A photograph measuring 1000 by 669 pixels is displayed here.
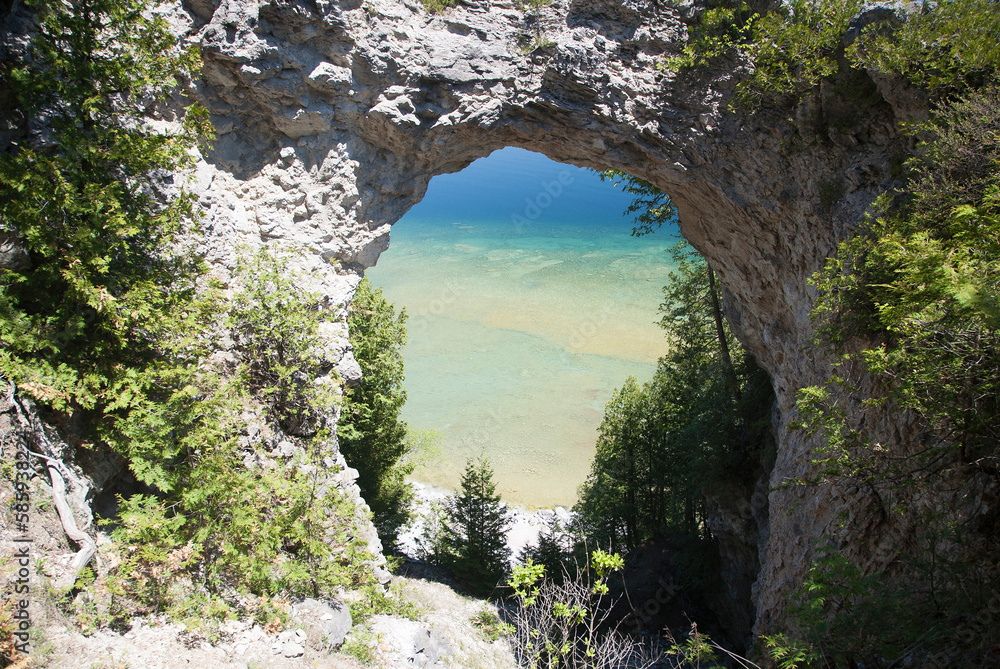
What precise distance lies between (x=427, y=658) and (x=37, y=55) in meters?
8.80

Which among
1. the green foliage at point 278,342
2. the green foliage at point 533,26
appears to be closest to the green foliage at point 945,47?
the green foliage at point 533,26

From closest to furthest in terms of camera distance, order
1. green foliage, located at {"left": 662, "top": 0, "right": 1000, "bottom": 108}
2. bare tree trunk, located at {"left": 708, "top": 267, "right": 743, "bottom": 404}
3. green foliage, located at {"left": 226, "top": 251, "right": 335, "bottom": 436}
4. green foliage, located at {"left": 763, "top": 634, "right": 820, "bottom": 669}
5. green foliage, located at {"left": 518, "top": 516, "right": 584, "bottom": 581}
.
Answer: green foliage, located at {"left": 763, "top": 634, "right": 820, "bottom": 669}
green foliage, located at {"left": 662, "top": 0, "right": 1000, "bottom": 108}
green foliage, located at {"left": 226, "top": 251, "right": 335, "bottom": 436}
bare tree trunk, located at {"left": 708, "top": 267, "right": 743, "bottom": 404}
green foliage, located at {"left": 518, "top": 516, "right": 584, "bottom": 581}

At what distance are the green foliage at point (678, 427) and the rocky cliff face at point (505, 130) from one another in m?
2.65

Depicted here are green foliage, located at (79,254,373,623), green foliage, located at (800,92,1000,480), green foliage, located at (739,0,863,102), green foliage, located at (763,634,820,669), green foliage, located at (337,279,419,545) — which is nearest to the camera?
green foliage, located at (763,634,820,669)

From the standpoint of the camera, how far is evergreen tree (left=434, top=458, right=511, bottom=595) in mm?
14742

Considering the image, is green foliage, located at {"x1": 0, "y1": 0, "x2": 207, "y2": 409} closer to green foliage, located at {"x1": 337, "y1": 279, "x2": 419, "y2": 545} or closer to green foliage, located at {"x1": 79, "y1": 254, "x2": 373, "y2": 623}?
green foliage, located at {"x1": 79, "y1": 254, "x2": 373, "y2": 623}

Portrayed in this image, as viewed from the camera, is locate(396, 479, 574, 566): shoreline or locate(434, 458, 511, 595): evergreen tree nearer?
locate(434, 458, 511, 595): evergreen tree

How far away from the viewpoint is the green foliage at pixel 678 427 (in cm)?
1279

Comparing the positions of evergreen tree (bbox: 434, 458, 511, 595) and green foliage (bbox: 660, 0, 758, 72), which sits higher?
green foliage (bbox: 660, 0, 758, 72)

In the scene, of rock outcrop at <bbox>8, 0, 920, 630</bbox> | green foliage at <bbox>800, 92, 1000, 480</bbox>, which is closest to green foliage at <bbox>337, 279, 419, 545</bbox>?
rock outcrop at <bbox>8, 0, 920, 630</bbox>

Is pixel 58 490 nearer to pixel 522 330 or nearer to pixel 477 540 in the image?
pixel 477 540

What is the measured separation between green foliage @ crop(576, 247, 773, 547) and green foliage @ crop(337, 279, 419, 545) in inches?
269

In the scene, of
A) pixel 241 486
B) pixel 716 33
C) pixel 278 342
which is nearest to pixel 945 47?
pixel 716 33

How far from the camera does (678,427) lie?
16.6 metres
